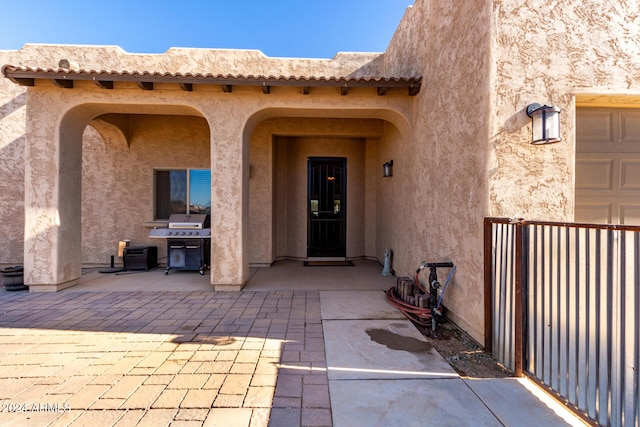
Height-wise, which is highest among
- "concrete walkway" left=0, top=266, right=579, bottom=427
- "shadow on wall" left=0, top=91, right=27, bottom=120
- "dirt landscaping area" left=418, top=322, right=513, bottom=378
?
"shadow on wall" left=0, top=91, right=27, bottom=120

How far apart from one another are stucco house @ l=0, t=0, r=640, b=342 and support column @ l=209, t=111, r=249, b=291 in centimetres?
3

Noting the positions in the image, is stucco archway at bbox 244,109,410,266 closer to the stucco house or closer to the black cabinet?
the stucco house

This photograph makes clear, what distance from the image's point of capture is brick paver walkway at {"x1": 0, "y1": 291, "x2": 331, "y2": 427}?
238cm

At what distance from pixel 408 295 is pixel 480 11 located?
4.07m

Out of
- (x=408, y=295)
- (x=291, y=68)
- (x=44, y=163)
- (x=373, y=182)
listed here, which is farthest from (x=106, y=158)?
(x=408, y=295)

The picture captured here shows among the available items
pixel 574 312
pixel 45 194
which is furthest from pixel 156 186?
pixel 574 312

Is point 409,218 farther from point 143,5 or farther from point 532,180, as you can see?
point 143,5

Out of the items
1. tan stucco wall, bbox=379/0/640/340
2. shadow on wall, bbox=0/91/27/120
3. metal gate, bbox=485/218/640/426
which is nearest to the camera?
metal gate, bbox=485/218/640/426

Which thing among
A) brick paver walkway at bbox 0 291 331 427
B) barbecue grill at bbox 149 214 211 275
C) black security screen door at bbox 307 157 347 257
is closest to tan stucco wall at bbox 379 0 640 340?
brick paver walkway at bbox 0 291 331 427

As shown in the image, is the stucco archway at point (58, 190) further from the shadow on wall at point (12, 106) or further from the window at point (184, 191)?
the shadow on wall at point (12, 106)

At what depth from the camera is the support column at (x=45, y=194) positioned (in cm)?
542

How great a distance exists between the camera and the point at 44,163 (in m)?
5.48

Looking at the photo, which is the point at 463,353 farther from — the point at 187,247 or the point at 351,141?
the point at 351,141

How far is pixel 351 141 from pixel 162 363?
7498 millimetres
